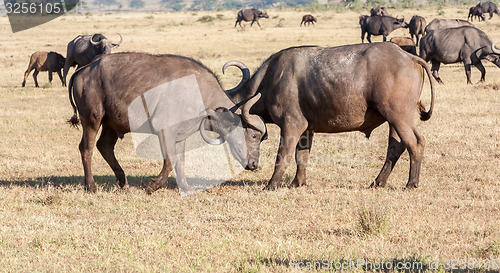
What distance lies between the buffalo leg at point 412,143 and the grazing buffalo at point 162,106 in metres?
1.71

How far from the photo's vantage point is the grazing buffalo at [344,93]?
8.03 metres

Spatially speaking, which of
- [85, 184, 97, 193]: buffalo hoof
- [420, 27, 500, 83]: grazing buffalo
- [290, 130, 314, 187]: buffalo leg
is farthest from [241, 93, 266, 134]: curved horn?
[420, 27, 500, 83]: grazing buffalo

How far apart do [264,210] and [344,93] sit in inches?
73.7

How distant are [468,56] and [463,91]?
2436 mm

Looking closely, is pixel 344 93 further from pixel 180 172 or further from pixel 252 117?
pixel 180 172

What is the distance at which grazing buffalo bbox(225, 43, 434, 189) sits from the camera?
8031 millimetres

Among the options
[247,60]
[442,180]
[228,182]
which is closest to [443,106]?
[442,180]

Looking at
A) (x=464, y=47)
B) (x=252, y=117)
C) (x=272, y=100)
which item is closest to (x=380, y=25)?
(x=464, y=47)

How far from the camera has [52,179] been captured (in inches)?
375

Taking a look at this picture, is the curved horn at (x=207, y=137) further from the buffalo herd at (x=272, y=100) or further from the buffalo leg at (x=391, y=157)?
the buffalo leg at (x=391, y=157)

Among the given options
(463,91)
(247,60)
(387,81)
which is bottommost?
(247,60)

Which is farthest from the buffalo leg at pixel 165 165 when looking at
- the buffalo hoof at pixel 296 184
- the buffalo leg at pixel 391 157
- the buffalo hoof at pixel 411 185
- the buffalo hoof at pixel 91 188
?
the buffalo hoof at pixel 411 185

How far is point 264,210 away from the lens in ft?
24.1

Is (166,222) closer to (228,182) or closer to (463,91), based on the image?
(228,182)
